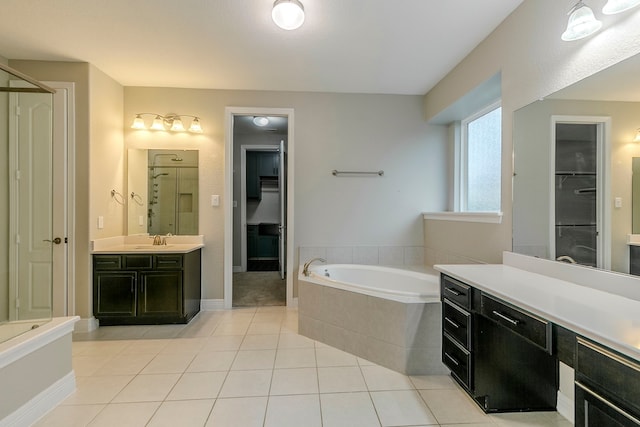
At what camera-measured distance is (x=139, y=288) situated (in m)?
3.02

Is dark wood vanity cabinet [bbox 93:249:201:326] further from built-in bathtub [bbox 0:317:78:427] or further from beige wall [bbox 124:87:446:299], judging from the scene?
built-in bathtub [bbox 0:317:78:427]

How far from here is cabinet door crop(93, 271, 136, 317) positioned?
299cm

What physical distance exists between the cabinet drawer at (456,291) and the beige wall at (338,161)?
1.69m

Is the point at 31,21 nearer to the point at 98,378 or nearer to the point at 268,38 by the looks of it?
the point at 268,38

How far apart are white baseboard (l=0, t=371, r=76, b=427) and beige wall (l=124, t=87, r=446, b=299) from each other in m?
1.69

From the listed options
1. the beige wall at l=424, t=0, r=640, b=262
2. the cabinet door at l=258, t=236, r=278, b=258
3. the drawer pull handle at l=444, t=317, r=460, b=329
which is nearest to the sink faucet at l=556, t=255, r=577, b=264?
the beige wall at l=424, t=0, r=640, b=262

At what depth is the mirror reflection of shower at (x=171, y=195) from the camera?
3568 mm

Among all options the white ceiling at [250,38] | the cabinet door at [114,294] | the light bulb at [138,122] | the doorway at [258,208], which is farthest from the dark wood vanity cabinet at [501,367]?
the light bulb at [138,122]

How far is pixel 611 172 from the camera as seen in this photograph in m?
1.44

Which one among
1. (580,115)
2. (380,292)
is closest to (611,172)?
(580,115)

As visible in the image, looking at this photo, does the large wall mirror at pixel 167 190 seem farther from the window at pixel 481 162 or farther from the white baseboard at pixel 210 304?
the window at pixel 481 162

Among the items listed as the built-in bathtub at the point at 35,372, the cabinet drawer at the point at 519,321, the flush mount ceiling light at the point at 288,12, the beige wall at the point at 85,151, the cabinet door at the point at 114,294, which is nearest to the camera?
the cabinet drawer at the point at 519,321

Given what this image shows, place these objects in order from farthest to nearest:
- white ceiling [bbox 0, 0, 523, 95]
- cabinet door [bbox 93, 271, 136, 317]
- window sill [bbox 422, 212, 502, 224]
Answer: cabinet door [bbox 93, 271, 136, 317]
window sill [bbox 422, 212, 502, 224]
white ceiling [bbox 0, 0, 523, 95]

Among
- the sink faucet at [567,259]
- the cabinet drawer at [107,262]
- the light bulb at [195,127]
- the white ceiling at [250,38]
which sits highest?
the white ceiling at [250,38]
